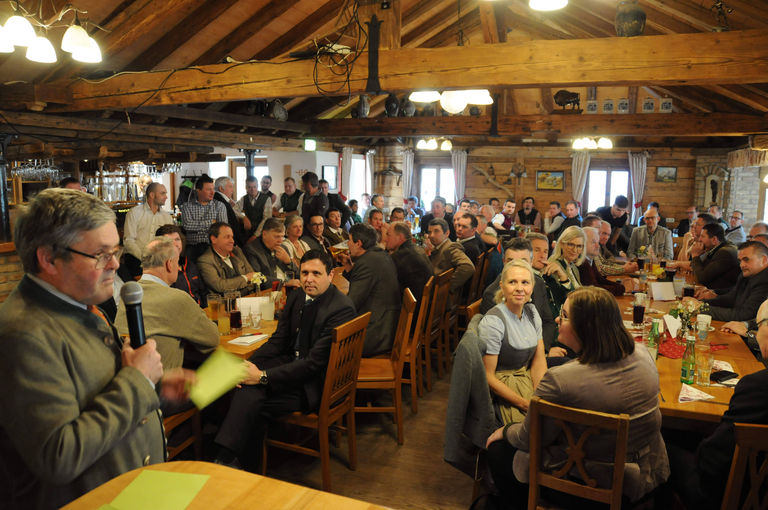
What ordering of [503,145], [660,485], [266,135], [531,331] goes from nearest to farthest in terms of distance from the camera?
[660,485] → [531,331] → [266,135] → [503,145]

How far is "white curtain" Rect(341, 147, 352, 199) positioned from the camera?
1500 centimetres

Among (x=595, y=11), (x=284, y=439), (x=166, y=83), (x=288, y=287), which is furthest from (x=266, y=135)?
(x=284, y=439)

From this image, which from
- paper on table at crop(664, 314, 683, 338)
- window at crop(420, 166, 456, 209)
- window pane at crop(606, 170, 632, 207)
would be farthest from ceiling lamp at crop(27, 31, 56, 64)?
window pane at crop(606, 170, 632, 207)

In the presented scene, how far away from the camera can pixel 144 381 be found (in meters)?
1.28

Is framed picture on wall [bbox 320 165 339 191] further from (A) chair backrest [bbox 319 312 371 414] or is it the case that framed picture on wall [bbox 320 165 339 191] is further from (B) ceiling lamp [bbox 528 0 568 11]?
(A) chair backrest [bbox 319 312 371 414]

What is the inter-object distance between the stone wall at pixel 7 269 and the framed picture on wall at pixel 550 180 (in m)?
12.4

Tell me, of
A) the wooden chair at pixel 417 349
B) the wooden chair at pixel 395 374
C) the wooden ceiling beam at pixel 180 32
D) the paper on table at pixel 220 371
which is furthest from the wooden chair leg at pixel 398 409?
the wooden ceiling beam at pixel 180 32

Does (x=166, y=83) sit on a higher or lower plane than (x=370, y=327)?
higher

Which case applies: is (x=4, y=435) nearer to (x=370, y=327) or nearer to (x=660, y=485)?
(x=660, y=485)

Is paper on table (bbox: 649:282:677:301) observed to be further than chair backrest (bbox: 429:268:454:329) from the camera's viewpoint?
Yes

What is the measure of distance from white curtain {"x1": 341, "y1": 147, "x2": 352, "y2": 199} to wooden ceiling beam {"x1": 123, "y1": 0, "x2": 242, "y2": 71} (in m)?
8.69

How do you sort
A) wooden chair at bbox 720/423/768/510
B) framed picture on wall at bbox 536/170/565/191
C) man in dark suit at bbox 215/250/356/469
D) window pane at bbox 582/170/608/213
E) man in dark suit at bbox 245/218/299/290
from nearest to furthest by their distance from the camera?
wooden chair at bbox 720/423/768/510, man in dark suit at bbox 215/250/356/469, man in dark suit at bbox 245/218/299/290, window pane at bbox 582/170/608/213, framed picture on wall at bbox 536/170/565/191

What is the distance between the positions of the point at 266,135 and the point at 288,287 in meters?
7.37

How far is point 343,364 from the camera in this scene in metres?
2.99
